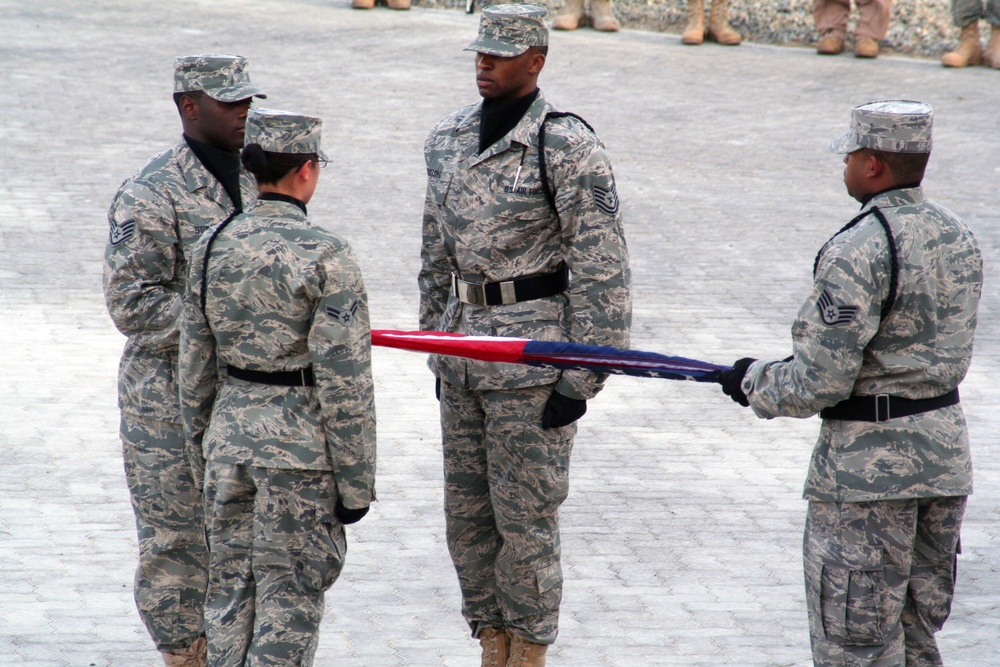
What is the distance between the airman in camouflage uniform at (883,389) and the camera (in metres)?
3.83

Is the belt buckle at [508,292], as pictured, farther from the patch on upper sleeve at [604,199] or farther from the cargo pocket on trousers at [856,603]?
the cargo pocket on trousers at [856,603]

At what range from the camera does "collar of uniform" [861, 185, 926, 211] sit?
392 cm

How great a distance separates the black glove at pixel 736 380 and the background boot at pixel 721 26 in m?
14.0

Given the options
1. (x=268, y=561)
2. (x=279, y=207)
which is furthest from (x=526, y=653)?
(x=279, y=207)

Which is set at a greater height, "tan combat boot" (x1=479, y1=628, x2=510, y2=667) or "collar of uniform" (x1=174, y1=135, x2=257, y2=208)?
"collar of uniform" (x1=174, y1=135, x2=257, y2=208)

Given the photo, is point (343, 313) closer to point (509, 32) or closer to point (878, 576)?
point (509, 32)

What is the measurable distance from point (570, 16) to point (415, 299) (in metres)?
9.71

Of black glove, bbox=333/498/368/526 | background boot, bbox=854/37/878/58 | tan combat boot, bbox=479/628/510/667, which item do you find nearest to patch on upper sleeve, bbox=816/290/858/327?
black glove, bbox=333/498/368/526

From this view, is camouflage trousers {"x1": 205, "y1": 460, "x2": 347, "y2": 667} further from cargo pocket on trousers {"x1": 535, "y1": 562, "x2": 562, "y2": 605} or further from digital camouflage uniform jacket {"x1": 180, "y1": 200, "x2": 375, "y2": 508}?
cargo pocket on trousers {"x1": 535, "y1": 562, "x2": 562, "y2": 605}

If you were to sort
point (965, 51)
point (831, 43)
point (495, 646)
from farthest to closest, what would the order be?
point (831, 43)
point (965, 51)
point (495, 646)

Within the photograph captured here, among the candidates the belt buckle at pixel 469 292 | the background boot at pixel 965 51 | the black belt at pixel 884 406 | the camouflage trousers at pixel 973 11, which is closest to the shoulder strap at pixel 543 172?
the belt buckle at pixel 469 292

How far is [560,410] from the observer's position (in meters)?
4.54

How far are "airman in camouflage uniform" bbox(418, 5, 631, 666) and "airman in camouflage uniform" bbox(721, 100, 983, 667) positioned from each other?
0.84 meters

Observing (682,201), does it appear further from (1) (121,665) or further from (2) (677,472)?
(1) (121,665)
